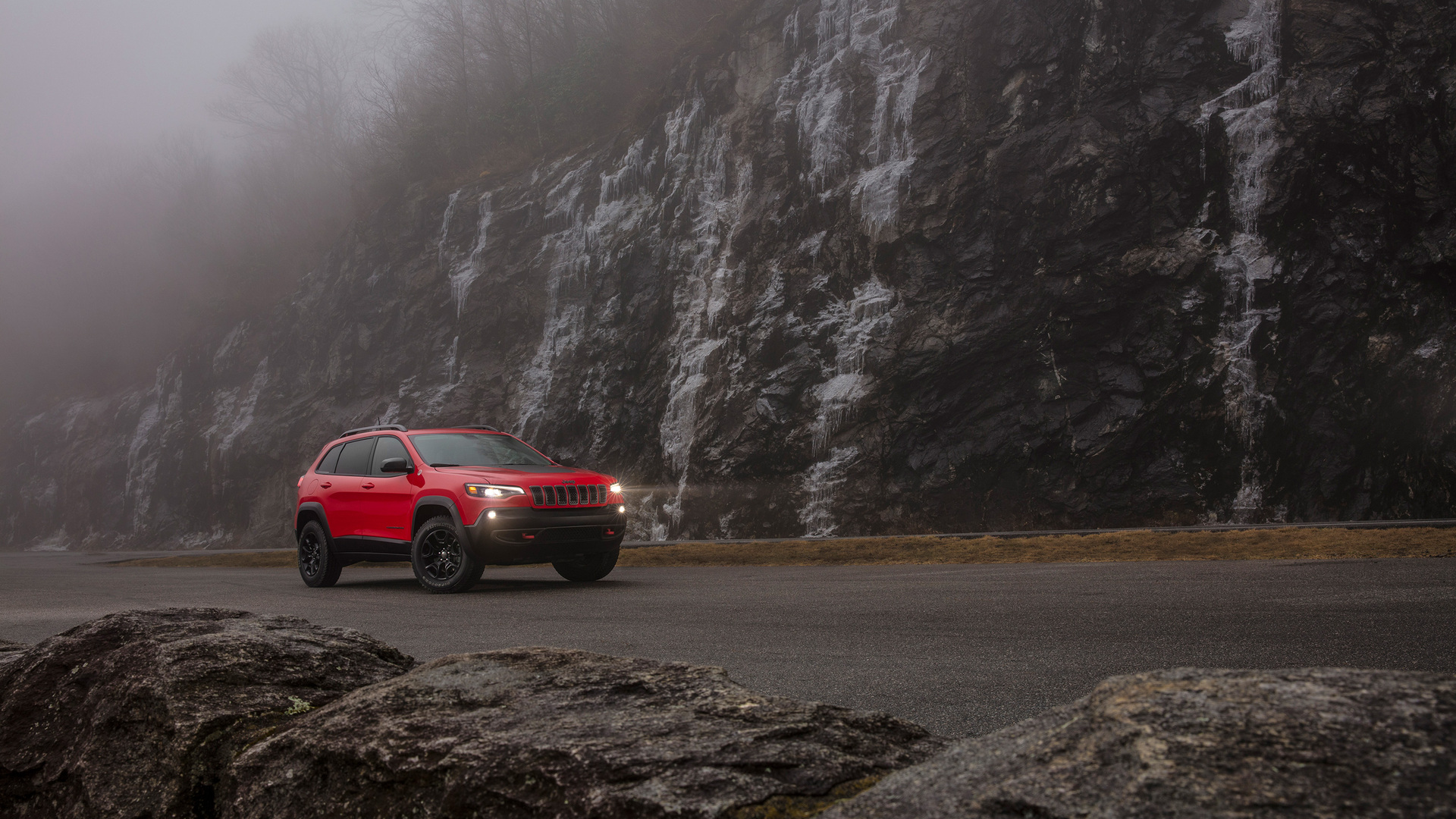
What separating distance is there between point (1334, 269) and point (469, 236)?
2613cm

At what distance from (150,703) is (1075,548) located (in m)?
10.9

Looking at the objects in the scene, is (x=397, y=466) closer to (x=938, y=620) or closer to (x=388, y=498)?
(x=388, y=498)

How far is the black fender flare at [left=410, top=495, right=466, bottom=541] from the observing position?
9.80 meters

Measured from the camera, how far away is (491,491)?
9758 millimetres

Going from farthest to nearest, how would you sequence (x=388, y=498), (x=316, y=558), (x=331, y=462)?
1. (x=331, y=462)
2. (x=316, y=558)
3. (x=388, y=498)

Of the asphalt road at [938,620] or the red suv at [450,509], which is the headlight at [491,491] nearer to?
the red suv at [450,509]

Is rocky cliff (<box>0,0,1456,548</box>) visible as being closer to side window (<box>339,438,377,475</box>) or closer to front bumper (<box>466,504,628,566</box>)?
front bumper (<box>466,504,628,566</box>)

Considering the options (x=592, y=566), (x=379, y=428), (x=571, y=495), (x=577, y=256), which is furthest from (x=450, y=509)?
(x=577, y=256)

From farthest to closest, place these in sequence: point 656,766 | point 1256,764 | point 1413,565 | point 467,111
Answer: point 467,111 < point 1413,565 < point 656,766 < point 1256,764

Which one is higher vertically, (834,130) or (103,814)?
(834,130)

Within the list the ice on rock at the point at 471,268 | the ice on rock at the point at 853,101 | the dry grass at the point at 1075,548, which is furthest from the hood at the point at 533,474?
the ice on rock at the point at 471,268

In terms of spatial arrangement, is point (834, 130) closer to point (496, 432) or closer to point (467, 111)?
point (496, 432)

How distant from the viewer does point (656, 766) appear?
1604 mm

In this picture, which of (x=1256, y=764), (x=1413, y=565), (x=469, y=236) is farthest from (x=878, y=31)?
(x=1256, y=764)
